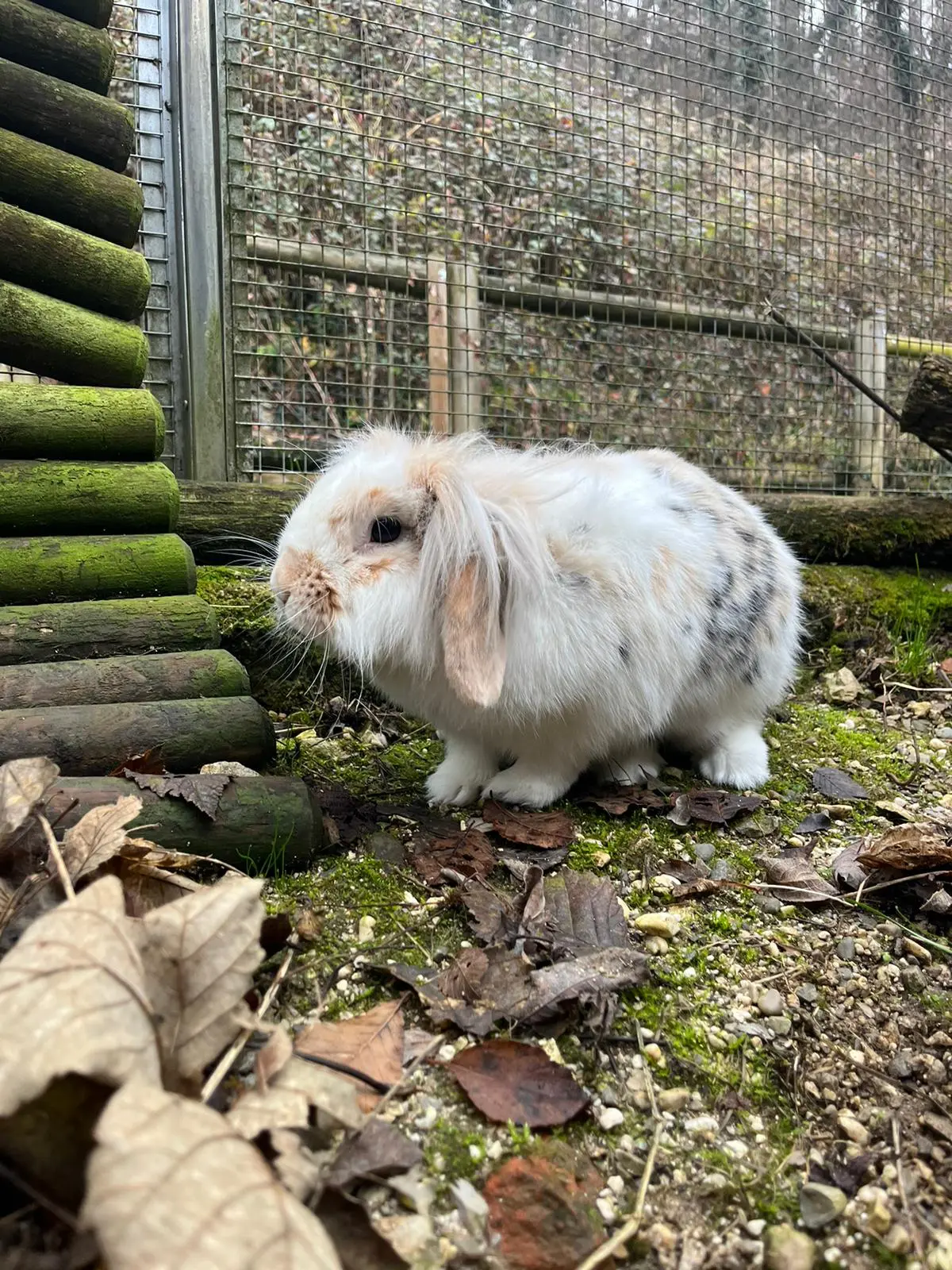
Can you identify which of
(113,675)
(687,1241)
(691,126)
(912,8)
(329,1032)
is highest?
(912,8)

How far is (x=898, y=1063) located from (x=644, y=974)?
45cm

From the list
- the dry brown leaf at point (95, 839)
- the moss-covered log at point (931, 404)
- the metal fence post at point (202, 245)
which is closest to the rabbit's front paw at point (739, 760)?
the dry brown leaf at point (95, 839)

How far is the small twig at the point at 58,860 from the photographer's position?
137 centimetres

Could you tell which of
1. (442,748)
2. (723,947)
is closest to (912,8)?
(442,748)

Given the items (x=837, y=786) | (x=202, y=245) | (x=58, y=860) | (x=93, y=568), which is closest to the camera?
(x=58, y=860)

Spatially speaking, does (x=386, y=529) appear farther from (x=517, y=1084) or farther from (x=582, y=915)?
(x=517, y=1084)

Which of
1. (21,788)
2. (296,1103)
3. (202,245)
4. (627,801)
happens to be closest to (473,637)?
(627,801)

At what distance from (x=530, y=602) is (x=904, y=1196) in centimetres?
144

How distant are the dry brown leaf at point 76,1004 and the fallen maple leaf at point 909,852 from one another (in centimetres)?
167

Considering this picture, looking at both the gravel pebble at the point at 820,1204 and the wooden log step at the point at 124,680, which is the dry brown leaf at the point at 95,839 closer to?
the wooden log step at the point at 124,680

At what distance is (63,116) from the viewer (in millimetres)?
2686

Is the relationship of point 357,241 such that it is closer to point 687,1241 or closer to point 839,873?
point 839,873

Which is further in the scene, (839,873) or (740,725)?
(740,725)

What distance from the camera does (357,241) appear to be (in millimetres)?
4625
